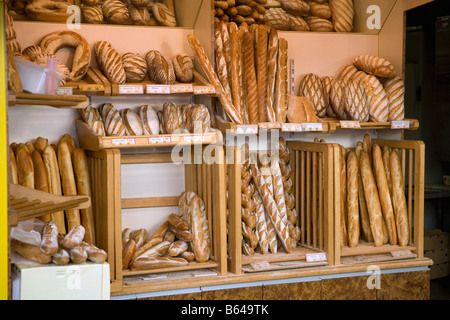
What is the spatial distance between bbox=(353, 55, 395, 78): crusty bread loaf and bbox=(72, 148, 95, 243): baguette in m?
1.84

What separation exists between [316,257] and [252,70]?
1113mm

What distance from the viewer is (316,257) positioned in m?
3.20

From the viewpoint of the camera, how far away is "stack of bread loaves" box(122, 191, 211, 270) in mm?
2945

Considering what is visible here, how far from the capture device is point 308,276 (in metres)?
3.16

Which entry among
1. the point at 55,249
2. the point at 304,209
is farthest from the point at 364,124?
the point at 55,249

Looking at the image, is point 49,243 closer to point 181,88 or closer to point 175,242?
point 175,242

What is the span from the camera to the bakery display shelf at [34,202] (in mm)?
2129

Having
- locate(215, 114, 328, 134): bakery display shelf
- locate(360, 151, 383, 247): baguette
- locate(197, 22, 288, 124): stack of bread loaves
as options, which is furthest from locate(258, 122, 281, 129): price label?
locate(360, 151, 383, 247): baguette

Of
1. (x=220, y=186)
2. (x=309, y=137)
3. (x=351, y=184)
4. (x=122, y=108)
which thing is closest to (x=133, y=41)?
(x=122, y=108)

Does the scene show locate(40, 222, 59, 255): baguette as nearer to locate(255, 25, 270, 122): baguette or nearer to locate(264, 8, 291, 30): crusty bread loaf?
locate(255, 25, 270, 122): baguette

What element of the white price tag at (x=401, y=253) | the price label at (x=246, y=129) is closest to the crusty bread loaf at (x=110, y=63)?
the price label at (x=246, y=129)

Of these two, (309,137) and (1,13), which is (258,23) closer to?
(309,137)

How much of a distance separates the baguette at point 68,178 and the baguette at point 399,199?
6.08 ft
